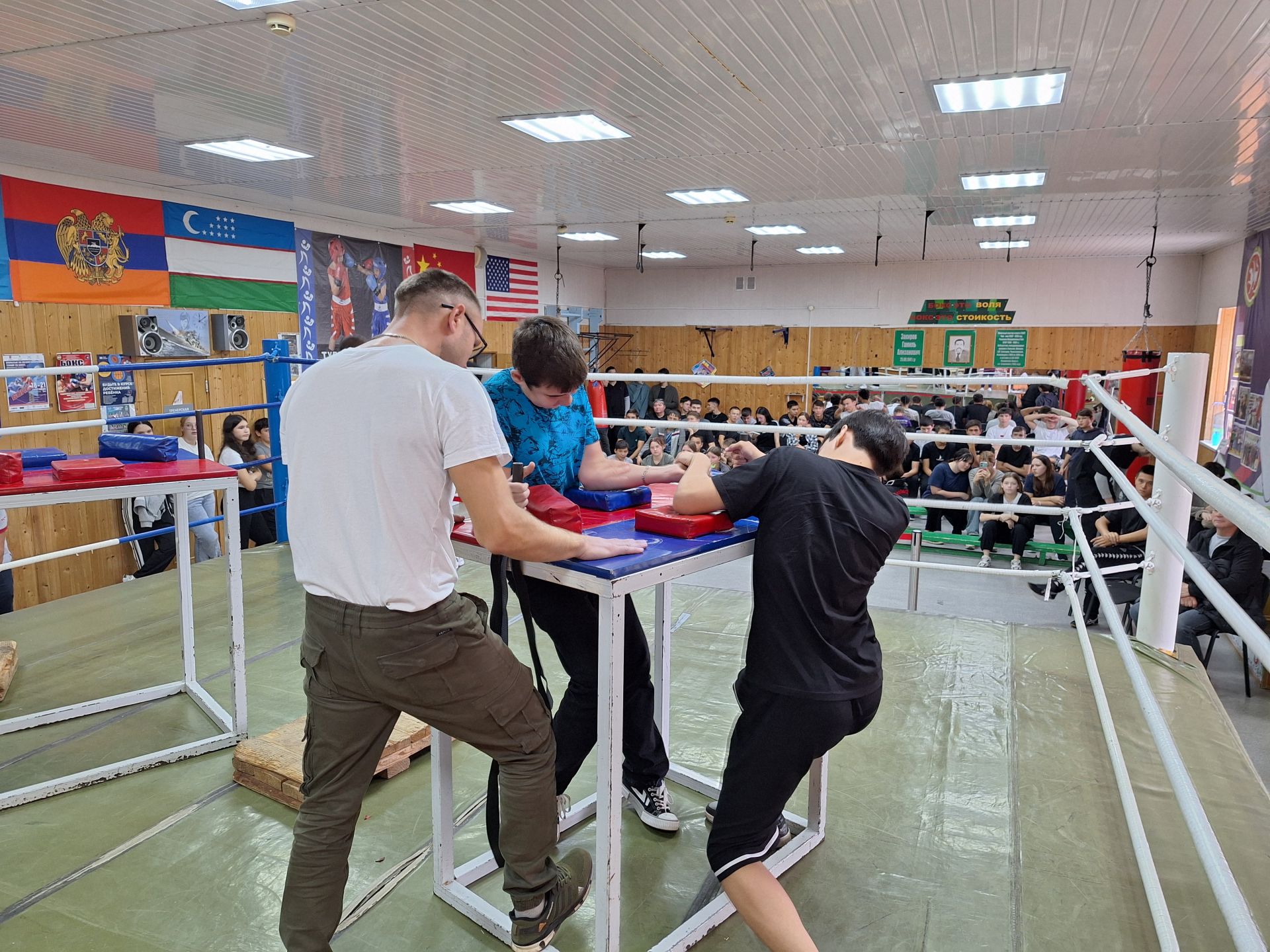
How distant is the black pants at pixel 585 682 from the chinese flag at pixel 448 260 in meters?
10.5

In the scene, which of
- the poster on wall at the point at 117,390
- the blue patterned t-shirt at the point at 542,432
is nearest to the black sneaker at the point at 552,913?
the blue patterned t-shirt at the point at 542,432

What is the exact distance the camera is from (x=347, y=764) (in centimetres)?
167

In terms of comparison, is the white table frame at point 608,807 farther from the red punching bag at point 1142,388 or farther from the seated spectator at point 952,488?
the red punching bag at point 1142,388

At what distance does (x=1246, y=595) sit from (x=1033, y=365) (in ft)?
34.5

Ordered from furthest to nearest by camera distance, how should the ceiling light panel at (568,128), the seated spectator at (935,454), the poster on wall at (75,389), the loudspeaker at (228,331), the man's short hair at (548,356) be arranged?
the seated spectator at (935,454) → the loudspeaker at (228,331) → the poster on wall at (75,389) → the ceiling light panel at (568,128) → the man's short hair at (548,356)

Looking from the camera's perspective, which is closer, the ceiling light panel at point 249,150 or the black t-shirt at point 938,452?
the ceiling light panel at point 249,150

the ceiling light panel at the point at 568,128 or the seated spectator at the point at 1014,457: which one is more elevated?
the ceiling light panel at the point at 568,128

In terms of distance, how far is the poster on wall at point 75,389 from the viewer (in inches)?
285

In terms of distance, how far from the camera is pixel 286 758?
2.55m

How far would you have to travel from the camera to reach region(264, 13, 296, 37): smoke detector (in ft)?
12.8

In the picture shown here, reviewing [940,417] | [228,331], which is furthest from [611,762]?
[940,417]

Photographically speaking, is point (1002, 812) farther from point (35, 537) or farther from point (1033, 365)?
point (1033, 365)

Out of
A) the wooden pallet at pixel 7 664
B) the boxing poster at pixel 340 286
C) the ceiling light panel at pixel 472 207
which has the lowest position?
the wooden pallet at pixel 7 664

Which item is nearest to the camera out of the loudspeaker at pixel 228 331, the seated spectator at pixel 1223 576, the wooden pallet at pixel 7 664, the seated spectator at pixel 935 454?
the wooden pallet at pixel 7 664
